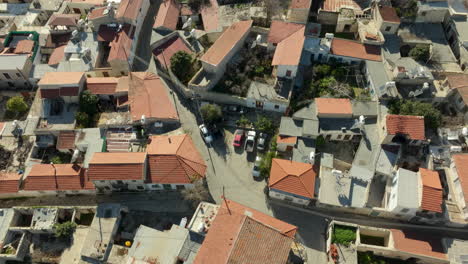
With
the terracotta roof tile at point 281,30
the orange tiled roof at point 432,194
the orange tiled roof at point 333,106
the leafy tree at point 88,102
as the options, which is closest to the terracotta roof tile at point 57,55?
the leafy tree at point 88,102

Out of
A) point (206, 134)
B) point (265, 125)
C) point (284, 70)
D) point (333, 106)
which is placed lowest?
point (206, 134)

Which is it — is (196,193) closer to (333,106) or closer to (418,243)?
(333,106)

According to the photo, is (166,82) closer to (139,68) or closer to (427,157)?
(139,68)

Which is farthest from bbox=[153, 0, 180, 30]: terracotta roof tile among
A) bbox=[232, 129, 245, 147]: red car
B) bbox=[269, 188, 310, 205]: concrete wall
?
bbox=[269, 188, 310, 205]: concrete wall

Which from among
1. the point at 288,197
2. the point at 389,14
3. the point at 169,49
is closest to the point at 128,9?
the point at 169,49

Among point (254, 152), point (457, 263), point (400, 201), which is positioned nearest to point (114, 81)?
point (254, 152)

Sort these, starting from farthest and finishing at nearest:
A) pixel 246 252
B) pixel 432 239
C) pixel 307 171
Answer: pixel 307 171 → pixel 432 239 → pixel 246 252
